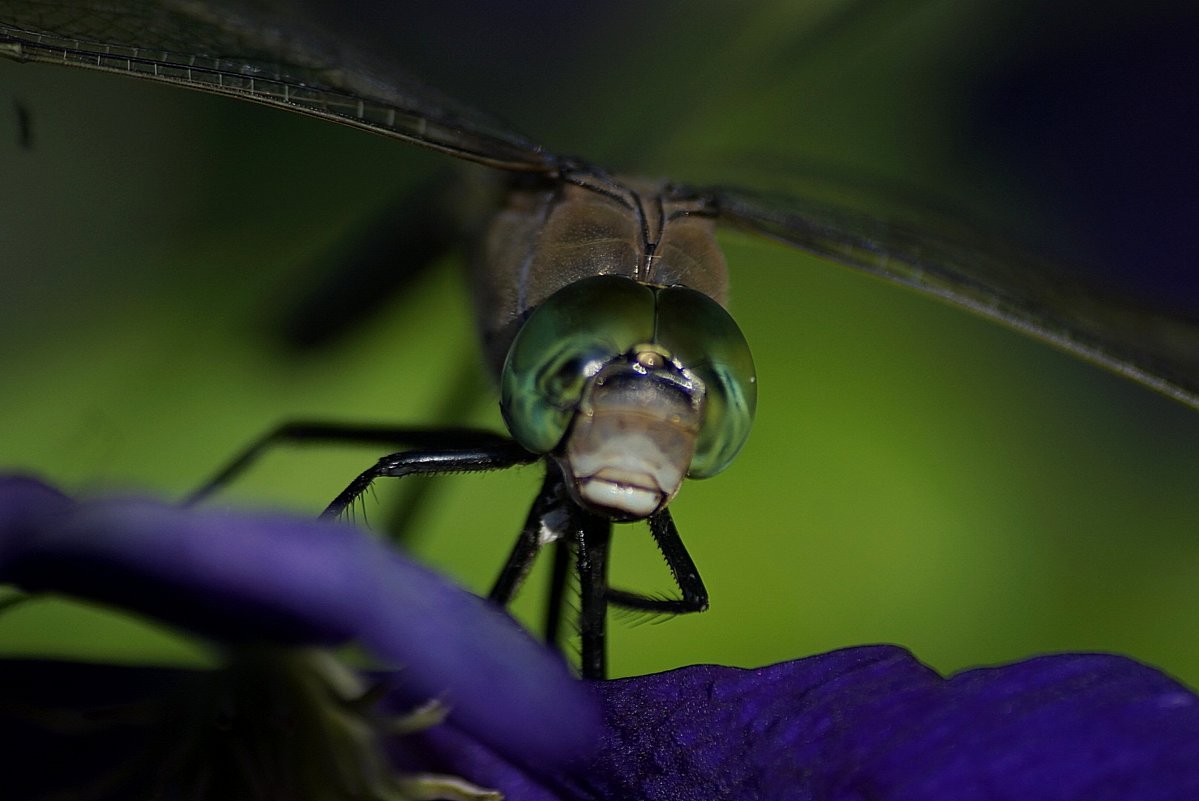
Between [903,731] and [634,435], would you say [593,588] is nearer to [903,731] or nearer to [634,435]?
[634,435]

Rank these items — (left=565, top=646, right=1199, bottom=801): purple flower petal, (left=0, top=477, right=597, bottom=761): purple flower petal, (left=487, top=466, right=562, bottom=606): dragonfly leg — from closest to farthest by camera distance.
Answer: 1. (left=0, top=477, right=597, bottom=761): purple flower petal
2. (left=565, top=646, right=1199, bottom=801): purple flower petal
3. (left=487, top=466, right=562, bottom=606): dragonfly leg

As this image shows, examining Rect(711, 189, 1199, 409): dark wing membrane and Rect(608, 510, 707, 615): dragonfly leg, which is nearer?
Rect(608, 510, 707, 615): dragonfly leg

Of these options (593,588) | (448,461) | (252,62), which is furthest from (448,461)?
(252,62)

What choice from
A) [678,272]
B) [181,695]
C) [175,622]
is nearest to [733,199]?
[678,272]

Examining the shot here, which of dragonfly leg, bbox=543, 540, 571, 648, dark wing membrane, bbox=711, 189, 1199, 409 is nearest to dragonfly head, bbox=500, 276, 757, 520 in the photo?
dragonfly leg, bbox=543, 540, 571, 648

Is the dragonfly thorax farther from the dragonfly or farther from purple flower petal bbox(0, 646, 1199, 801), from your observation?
purple flower petal bbox(0, 646, 1199, 801)

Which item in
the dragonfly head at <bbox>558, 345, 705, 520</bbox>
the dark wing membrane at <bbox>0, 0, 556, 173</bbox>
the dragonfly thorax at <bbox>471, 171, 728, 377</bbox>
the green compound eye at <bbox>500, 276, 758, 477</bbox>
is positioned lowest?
the dragonfly head at <bbox>558, 345, 705, 520</bbox>

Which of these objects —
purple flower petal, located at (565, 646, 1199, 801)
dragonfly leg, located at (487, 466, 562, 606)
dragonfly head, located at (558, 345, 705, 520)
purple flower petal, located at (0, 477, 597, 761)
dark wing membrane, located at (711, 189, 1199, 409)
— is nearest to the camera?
purple flower petal, located at (0, 477, 597, 761)
